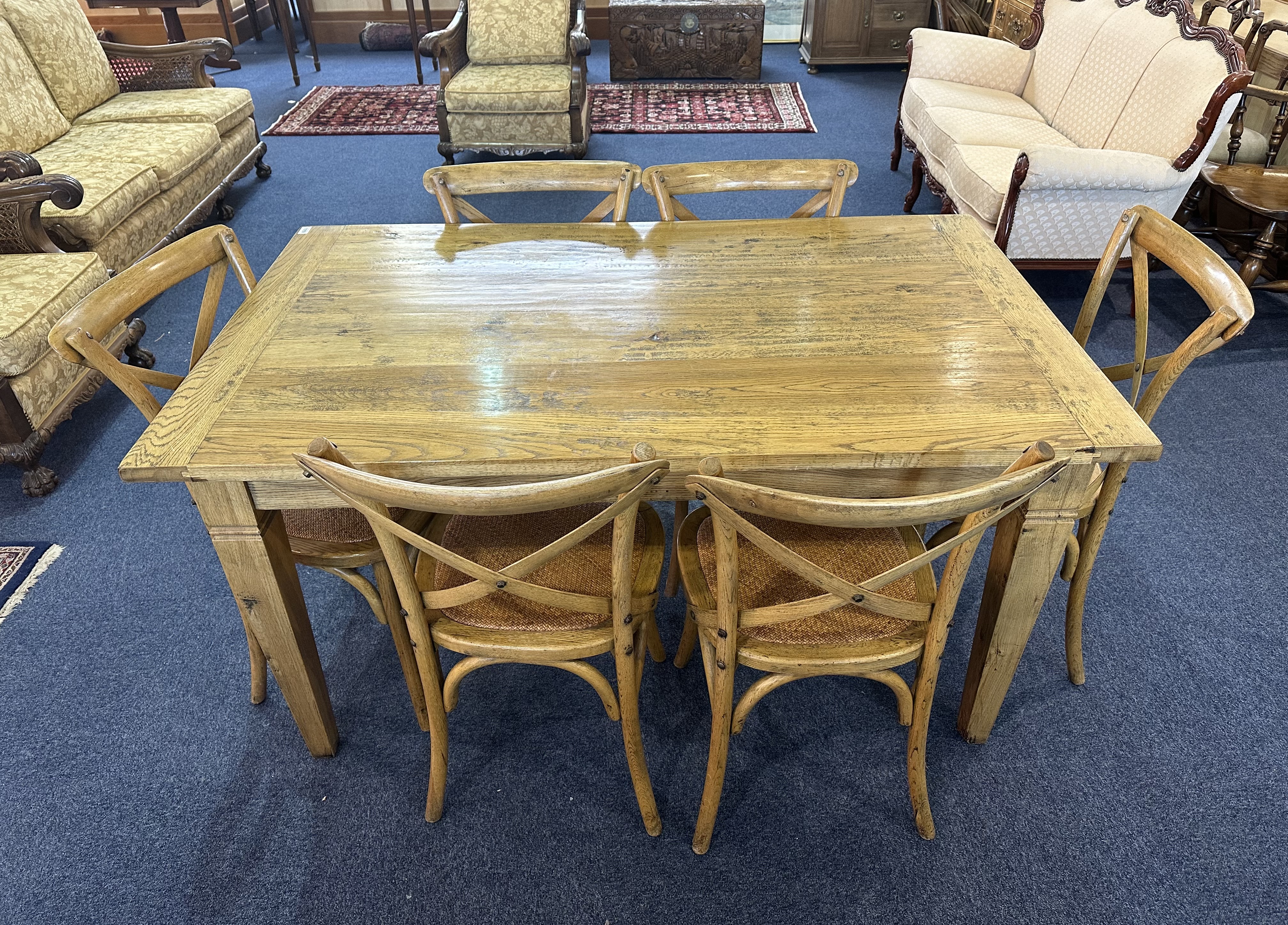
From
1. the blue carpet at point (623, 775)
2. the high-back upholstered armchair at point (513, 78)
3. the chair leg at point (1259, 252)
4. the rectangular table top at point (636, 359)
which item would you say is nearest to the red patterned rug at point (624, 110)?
the high-back upholstered armchair at point (513, 78)

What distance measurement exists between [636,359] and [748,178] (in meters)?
0.78

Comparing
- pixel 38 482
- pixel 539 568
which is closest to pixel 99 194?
pixel 38 482

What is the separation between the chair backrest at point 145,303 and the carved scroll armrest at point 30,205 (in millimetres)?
1195

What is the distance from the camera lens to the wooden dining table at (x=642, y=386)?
1.19 meters

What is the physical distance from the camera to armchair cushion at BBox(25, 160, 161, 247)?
2746mm

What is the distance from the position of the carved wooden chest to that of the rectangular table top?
4033 millimetres

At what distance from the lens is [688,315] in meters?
1.52

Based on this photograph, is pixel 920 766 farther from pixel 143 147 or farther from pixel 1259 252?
pixel 143 147

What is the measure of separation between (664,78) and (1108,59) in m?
3.06

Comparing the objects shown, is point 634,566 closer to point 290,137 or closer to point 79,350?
point 79,350

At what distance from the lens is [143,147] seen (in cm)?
326

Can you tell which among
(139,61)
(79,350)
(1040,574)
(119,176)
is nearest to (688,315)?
(1040,574)

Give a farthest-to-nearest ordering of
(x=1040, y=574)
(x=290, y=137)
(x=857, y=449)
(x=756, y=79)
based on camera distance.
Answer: (x=756, y=79)
(x=290, y=137)
(x=1040, y=574)
(x=857, y=449)

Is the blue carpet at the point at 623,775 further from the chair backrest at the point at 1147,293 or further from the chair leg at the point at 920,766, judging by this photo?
the chair backrest at the point at 1147,293
